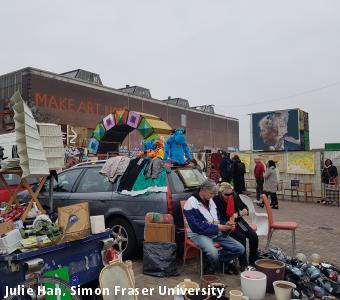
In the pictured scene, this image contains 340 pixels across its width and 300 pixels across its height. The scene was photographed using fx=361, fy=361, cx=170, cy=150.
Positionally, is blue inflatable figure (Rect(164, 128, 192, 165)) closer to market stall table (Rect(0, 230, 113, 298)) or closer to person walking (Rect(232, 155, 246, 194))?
market stall table (Rect(0, 230, 113, 298))

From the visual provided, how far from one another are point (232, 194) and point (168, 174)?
1.12 m

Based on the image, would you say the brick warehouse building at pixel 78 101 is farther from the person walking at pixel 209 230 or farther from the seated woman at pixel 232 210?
the person walking at pixel 209 230

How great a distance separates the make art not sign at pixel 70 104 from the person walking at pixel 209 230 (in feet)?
104

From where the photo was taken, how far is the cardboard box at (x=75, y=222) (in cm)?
388

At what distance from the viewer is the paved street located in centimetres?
521

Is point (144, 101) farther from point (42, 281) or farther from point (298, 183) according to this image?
point (42, 281)

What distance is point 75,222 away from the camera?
405cm

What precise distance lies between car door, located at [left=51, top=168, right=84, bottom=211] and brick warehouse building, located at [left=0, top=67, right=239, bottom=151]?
23121 millimetres

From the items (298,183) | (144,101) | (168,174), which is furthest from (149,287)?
(144,101)

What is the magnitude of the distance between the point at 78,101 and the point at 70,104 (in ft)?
4.37

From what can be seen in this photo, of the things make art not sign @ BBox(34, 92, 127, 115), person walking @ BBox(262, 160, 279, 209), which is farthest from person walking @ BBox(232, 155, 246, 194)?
make art not sign @ BBox(34, 92, 127, 115)

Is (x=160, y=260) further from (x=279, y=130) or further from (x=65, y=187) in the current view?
(x=279, y=130)

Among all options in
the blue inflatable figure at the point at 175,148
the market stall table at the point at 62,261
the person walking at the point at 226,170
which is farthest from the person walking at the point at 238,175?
the market stall table at the point at 62,261

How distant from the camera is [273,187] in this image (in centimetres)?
1249
